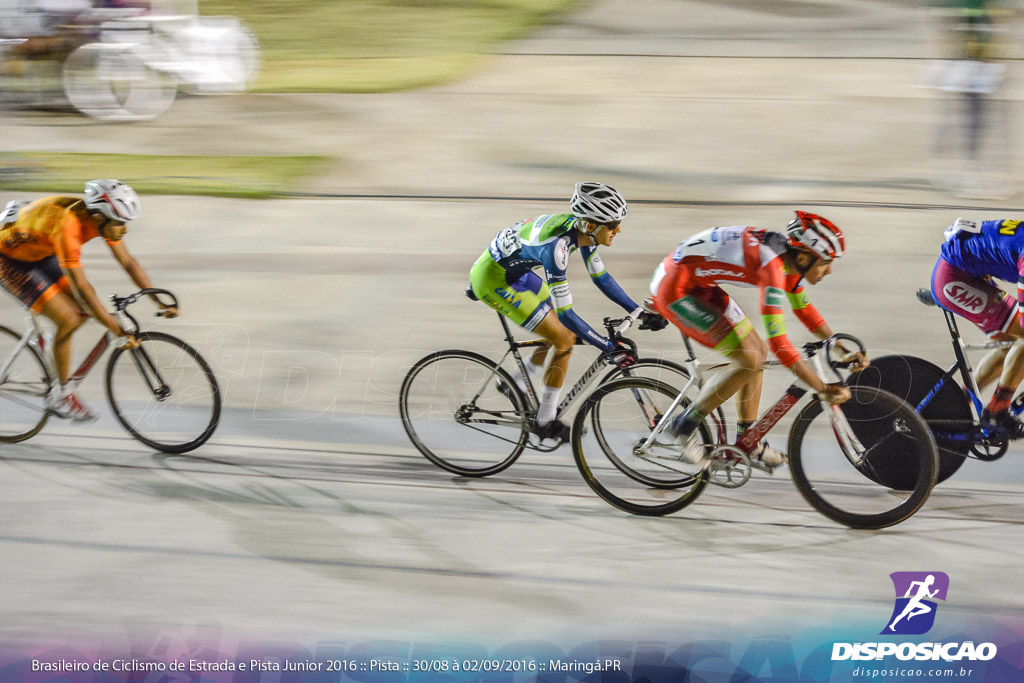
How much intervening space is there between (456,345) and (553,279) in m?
1.76

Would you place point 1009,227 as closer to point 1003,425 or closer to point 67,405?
point 1003,425

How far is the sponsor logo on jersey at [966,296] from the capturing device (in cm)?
376

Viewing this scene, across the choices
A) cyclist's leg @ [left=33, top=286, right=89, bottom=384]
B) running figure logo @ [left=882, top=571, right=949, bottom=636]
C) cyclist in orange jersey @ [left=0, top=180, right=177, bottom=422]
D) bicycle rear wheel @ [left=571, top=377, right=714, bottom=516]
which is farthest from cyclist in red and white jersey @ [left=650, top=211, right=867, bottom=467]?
cyclist's leg @ [left=33, top=286, right=89, bottom=384]

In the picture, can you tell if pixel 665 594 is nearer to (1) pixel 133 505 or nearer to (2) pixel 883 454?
(2) pixel 883 454

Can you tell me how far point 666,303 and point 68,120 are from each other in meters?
5.81

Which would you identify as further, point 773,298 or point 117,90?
point 117,90

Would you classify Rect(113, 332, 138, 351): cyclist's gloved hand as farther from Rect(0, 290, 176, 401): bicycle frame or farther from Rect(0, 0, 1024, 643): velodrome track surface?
Rect(0, 0, 1024, 643): velodrome track surface

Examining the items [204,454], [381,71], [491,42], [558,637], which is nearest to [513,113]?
[491,42]

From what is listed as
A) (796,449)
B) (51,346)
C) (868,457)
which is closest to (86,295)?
(51,346)

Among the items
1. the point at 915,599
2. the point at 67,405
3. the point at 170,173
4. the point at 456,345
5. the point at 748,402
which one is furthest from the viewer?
the point at 170,173

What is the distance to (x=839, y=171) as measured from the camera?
6738 mm

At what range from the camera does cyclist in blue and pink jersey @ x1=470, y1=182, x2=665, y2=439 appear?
Result: 11.9 ft

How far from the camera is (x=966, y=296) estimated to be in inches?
149

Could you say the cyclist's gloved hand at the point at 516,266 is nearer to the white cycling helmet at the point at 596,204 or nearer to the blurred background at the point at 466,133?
the white cycling helmet at the point at 596,204
